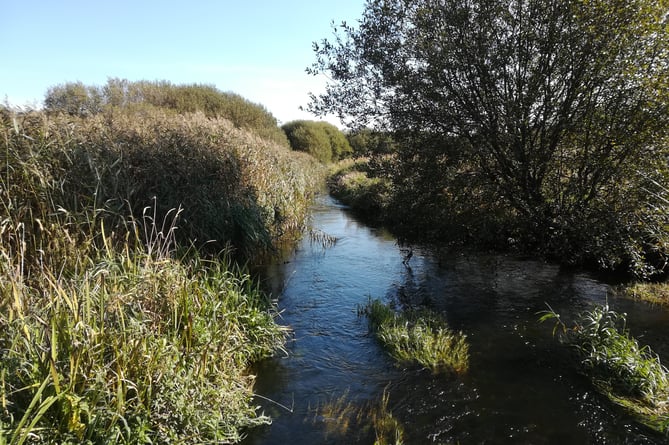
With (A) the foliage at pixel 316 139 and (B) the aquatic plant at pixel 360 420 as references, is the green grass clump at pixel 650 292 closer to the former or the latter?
(B) the aquatic plant at pixel 360 420

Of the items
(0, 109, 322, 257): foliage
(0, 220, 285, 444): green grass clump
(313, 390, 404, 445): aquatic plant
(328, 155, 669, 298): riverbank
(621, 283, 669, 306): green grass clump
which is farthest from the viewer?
(328, 155, 669, 298): riverbank

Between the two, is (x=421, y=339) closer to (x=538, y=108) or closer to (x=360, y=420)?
(x=360, y=420)

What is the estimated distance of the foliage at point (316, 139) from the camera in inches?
1543

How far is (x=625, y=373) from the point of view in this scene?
4.75m

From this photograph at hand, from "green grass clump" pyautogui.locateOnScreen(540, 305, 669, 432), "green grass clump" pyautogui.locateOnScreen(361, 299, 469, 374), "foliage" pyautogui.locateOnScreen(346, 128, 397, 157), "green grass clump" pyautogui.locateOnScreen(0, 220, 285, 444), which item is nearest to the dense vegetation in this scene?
"green grass clump" pyautogui.locateOnScreen(0, 220, 285, 444)

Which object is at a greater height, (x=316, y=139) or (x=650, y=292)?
(x=316, y=139)

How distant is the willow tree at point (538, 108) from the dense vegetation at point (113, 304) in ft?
15.0

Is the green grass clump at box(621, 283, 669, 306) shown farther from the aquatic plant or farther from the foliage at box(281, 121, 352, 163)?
the foliage at box(281, 121, 352, 163)

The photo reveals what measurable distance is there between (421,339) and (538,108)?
5550mm

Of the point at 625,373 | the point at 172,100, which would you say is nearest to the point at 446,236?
the point at 625,373

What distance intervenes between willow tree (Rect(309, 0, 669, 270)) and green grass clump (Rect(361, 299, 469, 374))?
122 inches

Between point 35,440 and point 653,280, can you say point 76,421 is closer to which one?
point 35,440

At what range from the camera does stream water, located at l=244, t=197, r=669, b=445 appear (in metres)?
4.18

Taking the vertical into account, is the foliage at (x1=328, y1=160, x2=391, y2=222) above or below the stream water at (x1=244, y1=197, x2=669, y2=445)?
above
